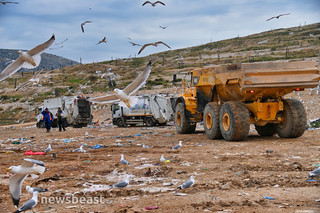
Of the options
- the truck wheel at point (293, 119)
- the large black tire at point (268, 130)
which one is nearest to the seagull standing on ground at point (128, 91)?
the truck wheel at point (293, 119)

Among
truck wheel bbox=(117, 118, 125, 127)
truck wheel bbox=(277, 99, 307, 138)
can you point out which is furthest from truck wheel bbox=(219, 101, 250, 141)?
truck wheel bbox=(117, 118, 125, 127)

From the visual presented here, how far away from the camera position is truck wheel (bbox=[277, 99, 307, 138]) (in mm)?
11461

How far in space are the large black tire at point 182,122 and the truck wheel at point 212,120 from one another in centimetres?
203

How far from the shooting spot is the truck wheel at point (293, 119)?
11461mm

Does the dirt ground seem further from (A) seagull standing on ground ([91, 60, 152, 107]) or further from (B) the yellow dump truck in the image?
(A) seagull standing on ground ([91, 60, 152, 107])

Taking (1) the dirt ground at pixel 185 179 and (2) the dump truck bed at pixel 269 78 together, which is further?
(2) the dump truck bed at pixel 269 78

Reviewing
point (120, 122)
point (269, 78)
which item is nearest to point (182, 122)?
point (269, 78)

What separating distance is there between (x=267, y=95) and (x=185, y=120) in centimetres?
450

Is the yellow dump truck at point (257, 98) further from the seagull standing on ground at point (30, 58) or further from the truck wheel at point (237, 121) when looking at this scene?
the seagull standing on ground at point (30, 58)

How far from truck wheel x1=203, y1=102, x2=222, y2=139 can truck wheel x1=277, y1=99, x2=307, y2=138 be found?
2204mm

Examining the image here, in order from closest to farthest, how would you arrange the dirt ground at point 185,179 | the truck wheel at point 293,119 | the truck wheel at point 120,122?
the dirt ground at point 185,179, the truck wheel at point 293,119, the truck wheel at point 120,122

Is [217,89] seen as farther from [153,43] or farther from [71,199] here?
[71,199]

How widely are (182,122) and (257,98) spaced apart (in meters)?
4.59

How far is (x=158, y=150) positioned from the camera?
10766 mm
